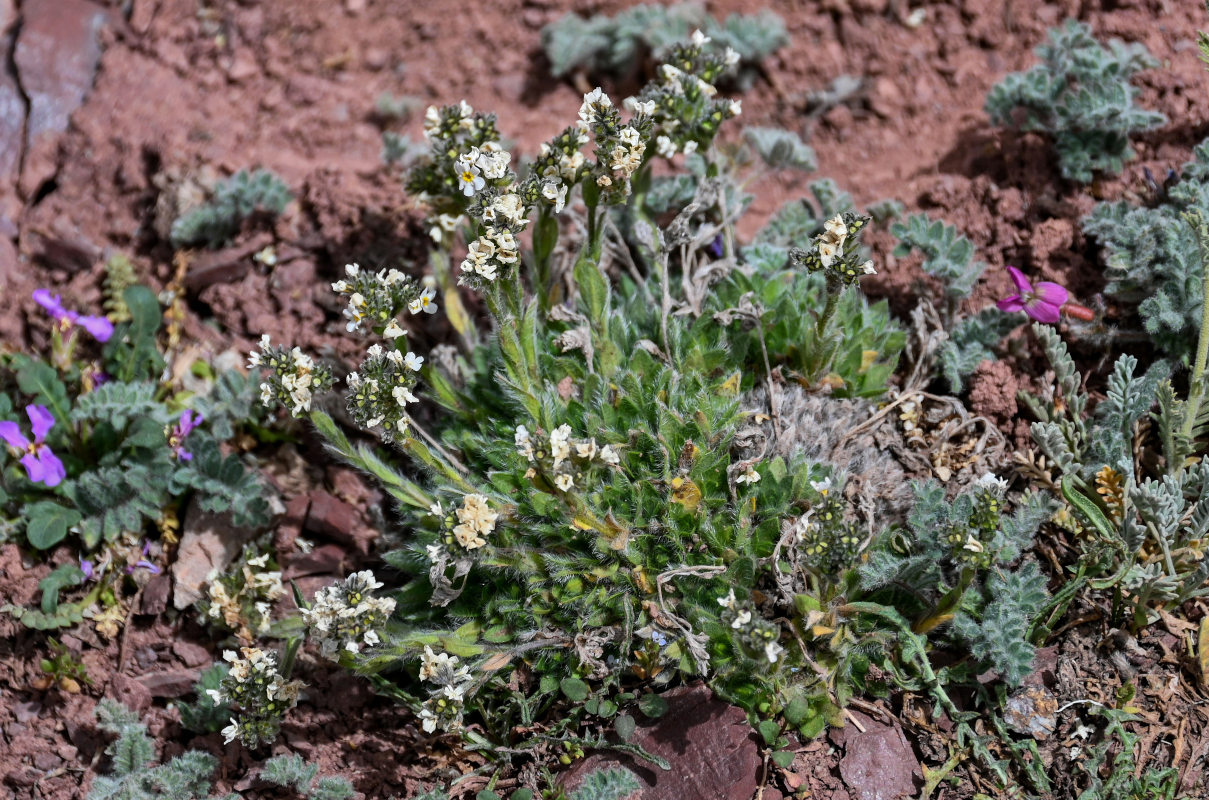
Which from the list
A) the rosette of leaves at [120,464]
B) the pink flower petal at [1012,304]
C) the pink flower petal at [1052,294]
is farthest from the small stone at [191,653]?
the pink flower petal at [1052,294]

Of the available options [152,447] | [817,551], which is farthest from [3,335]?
[817,551]

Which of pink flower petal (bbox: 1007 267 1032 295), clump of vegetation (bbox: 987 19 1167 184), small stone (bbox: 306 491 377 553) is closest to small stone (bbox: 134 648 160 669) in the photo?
small stone (bbox: 306 491 377 553)

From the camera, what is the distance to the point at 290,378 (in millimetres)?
3639

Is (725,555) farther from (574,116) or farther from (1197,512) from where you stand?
(574,116)

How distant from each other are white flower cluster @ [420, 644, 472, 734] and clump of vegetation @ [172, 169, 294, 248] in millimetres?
2923

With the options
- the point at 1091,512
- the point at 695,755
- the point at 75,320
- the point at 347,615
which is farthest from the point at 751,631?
the point at 75,320

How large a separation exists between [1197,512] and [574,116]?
4.04 m

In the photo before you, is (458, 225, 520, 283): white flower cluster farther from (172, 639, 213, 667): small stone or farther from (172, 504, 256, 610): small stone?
(172, 639, 213, 667): small stone

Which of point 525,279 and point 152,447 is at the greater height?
point 152,447

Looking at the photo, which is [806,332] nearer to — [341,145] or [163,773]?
[163,773]

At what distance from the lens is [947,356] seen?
436 cm

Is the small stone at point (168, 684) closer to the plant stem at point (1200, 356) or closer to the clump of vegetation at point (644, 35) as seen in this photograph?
the clump of vegetation at point (644, 35)

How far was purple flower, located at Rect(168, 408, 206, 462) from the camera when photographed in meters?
4.64

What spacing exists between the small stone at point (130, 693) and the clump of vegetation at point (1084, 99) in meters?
4.80
